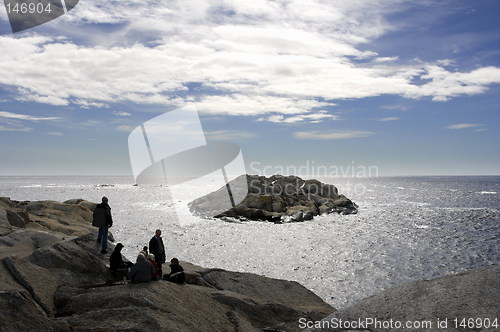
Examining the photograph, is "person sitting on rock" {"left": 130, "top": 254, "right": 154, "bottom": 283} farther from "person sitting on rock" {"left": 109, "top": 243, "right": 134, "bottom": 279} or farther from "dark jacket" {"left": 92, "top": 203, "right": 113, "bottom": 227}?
"dark jacket" {"left": 92, "top": 203, "right": 113, "bottom": 227}

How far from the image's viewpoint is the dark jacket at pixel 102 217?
58.5 feet

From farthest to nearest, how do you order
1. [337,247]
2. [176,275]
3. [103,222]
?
[337,247], [103,222], [176,275]

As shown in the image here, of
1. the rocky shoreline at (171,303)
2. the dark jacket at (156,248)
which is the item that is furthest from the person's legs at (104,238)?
the dark jacket at (156,248)

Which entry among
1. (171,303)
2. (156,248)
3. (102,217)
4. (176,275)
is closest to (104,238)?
(102,217)

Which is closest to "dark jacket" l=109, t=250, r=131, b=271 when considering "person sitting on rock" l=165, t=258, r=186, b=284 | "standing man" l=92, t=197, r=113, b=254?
"standing man" l=92, t=197, r=113, b=254

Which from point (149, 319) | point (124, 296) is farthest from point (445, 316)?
point (124, 296)

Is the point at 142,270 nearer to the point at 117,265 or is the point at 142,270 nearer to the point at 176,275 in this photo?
the point at 176,275

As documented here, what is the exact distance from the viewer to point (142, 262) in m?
13.1

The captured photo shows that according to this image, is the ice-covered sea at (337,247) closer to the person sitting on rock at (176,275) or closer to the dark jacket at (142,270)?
the person sitting on rock at (176,275)

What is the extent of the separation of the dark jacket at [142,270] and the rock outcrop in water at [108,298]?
35 cm

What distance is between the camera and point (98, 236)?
1791 cm

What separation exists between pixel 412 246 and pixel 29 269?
134 ft

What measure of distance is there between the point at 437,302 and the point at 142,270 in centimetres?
888

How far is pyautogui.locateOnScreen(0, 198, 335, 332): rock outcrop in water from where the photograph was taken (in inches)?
420
